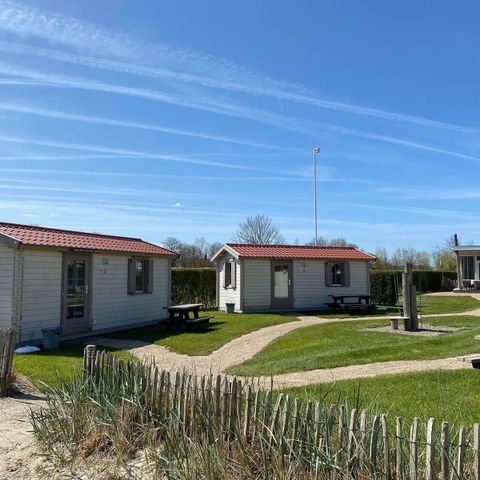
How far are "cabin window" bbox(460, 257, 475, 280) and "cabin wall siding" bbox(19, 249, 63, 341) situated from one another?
28353 millimetres

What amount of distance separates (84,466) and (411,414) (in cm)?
356

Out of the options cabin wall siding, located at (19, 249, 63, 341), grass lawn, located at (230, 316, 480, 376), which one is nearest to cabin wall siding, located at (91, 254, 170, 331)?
cabin wall siding, located at (19, 249, 63, 341)

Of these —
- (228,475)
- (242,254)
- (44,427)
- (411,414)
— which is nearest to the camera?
(228,475)

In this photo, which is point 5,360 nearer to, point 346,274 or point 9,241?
point 9,241

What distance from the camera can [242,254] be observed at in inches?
915

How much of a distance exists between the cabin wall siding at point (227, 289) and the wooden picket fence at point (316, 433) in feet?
60.7

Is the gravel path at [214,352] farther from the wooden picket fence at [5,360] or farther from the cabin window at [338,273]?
the cabin window at [338,273]

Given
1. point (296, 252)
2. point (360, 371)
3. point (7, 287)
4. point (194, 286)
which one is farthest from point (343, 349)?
point (194, 286)

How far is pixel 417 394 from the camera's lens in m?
6.96

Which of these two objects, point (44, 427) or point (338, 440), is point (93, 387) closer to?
point (44, 427)

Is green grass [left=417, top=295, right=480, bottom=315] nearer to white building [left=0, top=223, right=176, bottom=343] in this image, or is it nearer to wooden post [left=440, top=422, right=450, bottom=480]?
white building [left=0, top=223, right=176, bottom=343]

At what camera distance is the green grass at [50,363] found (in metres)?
9.03

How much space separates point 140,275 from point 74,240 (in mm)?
3429

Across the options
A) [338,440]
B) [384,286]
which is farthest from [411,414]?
[384,286]
